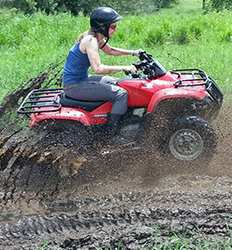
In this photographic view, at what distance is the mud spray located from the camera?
5770 mm

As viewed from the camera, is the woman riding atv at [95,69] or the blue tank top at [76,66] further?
the blue tank top at [76,66]

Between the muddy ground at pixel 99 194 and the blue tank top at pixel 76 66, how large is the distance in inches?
25.7

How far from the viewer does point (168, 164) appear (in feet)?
23.9

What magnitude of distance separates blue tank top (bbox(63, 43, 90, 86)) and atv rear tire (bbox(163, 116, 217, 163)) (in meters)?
1.18

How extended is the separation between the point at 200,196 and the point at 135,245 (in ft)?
4.67

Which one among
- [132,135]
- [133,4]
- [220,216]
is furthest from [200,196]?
[133,4]

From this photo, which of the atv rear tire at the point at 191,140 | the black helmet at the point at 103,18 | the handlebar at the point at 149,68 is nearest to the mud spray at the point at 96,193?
the atv rear tire at the point at 191,140

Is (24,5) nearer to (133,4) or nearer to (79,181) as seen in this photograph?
(133,4)

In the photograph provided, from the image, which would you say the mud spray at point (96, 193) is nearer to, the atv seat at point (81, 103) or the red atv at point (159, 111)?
the red atv at point (159, 111)

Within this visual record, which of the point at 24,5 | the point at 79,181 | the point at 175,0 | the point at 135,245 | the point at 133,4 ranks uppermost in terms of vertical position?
the point at 135,245

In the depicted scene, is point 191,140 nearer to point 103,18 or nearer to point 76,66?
point 76,66

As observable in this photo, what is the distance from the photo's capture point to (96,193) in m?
6.96

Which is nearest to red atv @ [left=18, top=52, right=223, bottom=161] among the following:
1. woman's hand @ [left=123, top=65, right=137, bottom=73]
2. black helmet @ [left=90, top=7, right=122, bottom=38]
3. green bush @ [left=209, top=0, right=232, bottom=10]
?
woman's hand @ [left=123, top=65, right=137, bottom=73]

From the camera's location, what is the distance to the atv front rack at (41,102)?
7160mm
